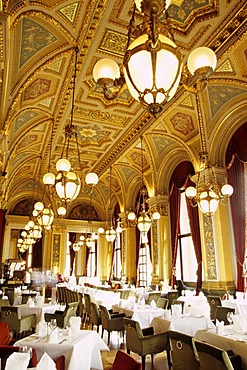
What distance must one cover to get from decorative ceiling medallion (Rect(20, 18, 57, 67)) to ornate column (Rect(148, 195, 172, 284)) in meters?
6.88

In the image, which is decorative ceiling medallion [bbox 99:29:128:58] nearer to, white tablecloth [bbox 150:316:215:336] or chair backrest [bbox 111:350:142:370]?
white tablecloth [bbox 150:316:215:336]

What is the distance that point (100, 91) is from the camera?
306 inches

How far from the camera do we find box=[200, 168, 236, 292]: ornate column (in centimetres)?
766

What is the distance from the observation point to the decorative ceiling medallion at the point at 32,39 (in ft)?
16.8

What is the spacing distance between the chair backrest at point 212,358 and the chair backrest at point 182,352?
267 mm

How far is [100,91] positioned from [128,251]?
8.14 metres

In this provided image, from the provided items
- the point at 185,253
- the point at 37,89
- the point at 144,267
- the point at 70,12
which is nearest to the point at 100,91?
the point at 37,89

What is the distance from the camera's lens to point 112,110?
8.43 metres

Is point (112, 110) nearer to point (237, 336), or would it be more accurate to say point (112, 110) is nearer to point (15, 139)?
point (15, 139)

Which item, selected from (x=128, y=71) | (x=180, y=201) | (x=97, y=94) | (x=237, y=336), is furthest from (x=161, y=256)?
(x=128, y=71)

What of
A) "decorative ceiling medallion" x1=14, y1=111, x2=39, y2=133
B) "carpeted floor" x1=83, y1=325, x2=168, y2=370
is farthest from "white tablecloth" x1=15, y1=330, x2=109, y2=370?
"decorative ceiling medallion" x1=14, y1=111, x2=39, y2=133

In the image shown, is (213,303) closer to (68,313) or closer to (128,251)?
(68,313)

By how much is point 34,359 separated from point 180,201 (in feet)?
28.0

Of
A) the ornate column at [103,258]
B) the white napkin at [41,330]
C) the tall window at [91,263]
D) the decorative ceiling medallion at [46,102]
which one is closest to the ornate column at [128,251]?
the ornate column at [103,258]
